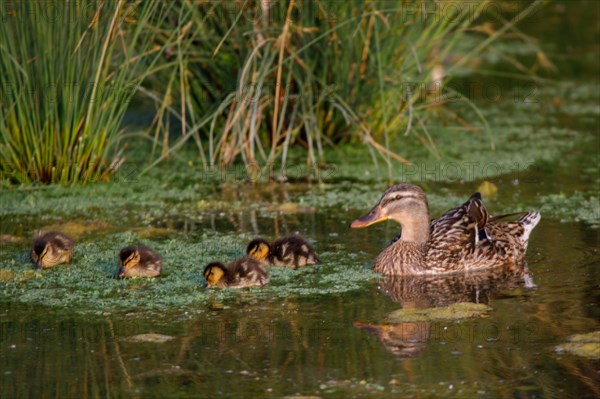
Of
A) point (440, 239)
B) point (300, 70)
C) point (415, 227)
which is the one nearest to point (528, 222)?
point (440, 239)

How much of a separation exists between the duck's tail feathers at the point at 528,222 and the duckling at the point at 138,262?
7.63ft

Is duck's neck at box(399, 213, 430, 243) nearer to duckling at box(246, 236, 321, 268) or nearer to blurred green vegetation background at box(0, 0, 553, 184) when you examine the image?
duckling at box(246, 236, 321, 268)

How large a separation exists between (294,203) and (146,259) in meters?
2.25

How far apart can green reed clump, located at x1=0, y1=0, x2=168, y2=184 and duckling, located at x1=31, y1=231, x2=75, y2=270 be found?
175 centimetres

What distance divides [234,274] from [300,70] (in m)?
3.65

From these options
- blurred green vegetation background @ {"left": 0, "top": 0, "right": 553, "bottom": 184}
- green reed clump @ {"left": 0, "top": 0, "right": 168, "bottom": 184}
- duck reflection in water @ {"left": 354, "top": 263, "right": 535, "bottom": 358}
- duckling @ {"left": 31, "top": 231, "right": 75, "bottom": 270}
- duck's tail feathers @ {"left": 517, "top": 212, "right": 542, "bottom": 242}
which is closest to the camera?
duck reflection in water @ {"left": 354, "top": 263, "right": 535, "bottom": 358}

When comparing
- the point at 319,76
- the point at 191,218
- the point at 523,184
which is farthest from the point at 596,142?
the point at 191,218

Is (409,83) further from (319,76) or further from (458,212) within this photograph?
(458,212)

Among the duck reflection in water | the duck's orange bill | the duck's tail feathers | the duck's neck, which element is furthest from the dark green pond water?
the duck's neck

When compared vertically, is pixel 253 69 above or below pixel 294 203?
above

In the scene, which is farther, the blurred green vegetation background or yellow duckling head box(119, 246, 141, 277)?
the blurred green vegetation background

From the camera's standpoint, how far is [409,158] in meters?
10.2

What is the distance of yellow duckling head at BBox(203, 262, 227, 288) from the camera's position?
6.55 meters

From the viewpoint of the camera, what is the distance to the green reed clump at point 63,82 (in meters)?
8.53
